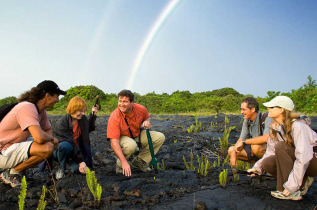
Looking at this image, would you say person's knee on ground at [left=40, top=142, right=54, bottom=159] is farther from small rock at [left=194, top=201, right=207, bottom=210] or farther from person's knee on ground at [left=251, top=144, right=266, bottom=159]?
person's knee on ground at [left=251, top=144, right=266, bottom=159]

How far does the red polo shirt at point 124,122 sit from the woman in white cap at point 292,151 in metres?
1.97

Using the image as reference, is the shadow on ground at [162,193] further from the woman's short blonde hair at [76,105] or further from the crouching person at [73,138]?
the woman's short blonde hair at [76,105]

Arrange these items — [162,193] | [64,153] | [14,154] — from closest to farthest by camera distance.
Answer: [162,193], [14,154], [64,153]

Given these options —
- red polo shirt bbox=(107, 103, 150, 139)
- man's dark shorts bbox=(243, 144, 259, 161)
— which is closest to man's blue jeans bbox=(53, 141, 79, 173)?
red polo shirt bbox=(107, 103, 150, 139)

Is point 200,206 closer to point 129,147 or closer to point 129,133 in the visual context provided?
point 129,147

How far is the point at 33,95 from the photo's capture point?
3.43m

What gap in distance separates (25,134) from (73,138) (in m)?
0.73

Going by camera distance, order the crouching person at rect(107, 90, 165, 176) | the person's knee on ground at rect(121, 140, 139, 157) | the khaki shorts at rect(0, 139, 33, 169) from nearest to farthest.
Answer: the khaki shorts at rect(0, 139, 33, 169)
the crouching person at rect(107, 90, 165, 176)
the person's knee on ground at rect(121, 140, 139, 157)

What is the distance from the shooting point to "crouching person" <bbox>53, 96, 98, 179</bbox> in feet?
12.5

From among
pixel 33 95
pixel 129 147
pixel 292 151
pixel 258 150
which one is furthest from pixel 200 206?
pixel 33 95

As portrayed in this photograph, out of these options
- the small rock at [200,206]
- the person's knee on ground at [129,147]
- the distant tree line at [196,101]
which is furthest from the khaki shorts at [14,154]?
the distant tree line at [196,101]

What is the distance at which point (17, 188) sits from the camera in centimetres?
333

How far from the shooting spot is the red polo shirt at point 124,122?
3955 millimetres

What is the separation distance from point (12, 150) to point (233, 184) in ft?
9.03
